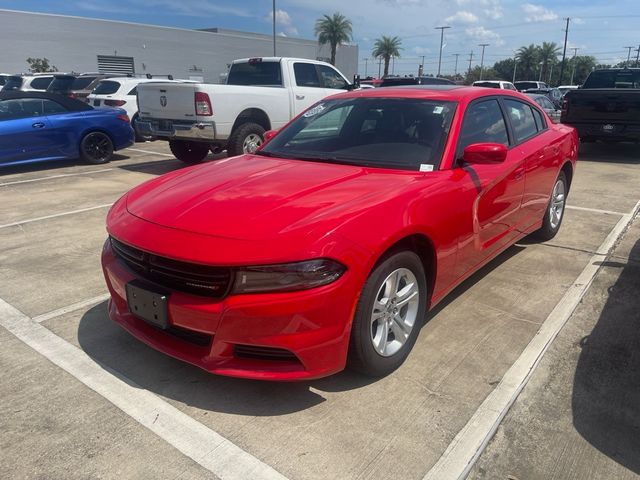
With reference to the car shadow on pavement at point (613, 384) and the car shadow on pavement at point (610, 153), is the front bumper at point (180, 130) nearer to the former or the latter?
the car shadow on pavement at point (613, 384)

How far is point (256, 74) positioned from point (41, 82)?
396 inches

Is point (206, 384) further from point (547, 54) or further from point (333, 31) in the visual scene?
point (547, 54)

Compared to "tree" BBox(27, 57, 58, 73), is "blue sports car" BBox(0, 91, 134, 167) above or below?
below

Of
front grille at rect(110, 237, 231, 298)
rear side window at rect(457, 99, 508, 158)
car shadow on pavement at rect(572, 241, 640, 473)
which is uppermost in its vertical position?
rear side window at rect(457, 99, 508, 158)

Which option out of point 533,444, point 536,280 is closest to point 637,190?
point 536,280

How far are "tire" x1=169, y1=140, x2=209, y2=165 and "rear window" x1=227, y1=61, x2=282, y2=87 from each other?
63.4 inches

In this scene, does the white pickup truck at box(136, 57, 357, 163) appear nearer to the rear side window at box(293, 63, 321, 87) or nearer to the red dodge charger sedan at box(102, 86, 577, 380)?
the rear side window at box(293, 63, 321, 87)

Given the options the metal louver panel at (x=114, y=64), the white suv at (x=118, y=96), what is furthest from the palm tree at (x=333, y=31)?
the white suv at (x=118, y=96)

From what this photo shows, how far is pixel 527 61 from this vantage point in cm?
8956

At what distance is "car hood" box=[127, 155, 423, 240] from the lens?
98.7 inches

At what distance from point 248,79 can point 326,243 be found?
8.66 meters

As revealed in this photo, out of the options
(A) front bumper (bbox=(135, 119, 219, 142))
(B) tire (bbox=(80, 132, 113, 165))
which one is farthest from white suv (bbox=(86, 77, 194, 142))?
(A) front bumper (bbox=(135, 119, 219, 142))

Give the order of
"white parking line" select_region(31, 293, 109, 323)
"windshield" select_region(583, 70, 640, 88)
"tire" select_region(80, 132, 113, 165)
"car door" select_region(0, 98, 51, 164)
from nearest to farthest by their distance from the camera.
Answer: "white parking line" select_region(31, 293, 109, 323), "car door" select_region(0, 98, 51, 164), "tire" select_region(80, 132, 113, 165), "windshield" select_region(583, 70, 640, 88)

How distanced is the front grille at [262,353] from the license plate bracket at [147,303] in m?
0.41
